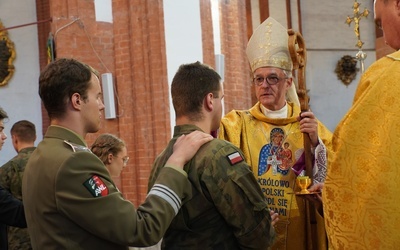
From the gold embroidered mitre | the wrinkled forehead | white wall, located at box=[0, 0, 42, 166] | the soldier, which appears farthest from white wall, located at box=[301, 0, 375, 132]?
the soldier

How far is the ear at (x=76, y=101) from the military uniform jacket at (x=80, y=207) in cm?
11

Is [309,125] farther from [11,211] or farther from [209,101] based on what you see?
[11,211]

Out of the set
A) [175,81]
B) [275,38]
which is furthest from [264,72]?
[175,81]

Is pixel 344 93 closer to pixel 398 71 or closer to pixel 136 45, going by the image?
pixel 136 45

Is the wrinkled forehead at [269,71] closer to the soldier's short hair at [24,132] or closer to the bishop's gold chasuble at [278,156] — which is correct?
the bishop's gold chasuble at [278,156]

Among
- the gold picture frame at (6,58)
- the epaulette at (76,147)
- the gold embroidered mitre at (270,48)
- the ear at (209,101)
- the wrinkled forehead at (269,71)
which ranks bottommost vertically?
the epaulette at (76,147)

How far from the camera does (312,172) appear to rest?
3.47 meters

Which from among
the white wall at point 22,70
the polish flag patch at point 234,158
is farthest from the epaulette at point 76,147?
the white wall at point 22,70

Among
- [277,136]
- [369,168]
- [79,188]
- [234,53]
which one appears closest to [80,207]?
[79,188]

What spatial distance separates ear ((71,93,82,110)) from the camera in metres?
2.29

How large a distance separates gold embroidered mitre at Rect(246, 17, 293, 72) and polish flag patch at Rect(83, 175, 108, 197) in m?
1.94

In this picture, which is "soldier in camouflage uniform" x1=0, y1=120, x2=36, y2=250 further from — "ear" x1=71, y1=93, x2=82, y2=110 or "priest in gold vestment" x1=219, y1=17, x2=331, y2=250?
"ear" x1=71, y1=93, x2=82, y2=110

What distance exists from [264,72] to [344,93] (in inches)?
553

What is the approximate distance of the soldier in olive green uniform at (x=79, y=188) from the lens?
2115 millimetres
